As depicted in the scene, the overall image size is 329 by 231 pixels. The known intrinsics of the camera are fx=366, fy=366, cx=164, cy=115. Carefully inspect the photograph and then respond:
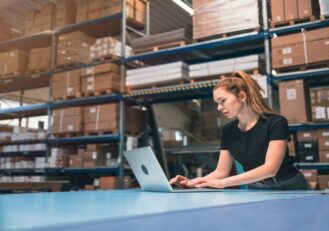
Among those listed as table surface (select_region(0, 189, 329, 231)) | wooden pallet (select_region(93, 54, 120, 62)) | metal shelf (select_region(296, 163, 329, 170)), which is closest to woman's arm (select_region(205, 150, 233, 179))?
table surface (select_region(0, 189, 329, 231))

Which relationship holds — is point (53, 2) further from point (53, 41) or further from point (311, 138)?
point (311, 138)

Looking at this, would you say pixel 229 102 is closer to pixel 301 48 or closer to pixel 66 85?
pixel 301 48

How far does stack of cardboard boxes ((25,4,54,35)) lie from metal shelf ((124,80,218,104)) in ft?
9.10

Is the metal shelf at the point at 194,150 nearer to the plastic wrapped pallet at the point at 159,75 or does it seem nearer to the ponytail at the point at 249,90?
the plastic wrapped pallet at the point at 159,75

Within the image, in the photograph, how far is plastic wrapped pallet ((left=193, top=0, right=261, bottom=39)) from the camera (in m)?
5.58

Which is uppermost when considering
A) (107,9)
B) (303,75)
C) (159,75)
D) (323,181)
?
(107,9)

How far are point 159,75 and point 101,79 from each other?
49.2 inches

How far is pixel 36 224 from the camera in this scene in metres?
→ 0.60

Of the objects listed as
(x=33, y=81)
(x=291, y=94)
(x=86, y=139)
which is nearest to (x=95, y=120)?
(x=86, y=139)

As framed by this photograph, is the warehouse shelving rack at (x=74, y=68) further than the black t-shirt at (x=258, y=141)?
Yes

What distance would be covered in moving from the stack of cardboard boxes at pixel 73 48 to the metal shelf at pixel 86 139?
156 cm

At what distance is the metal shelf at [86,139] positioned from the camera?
690cm

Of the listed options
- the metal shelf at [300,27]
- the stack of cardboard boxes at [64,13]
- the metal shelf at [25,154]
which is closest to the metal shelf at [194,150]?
the metal shelf at [300,27]

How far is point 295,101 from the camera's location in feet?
16.9
